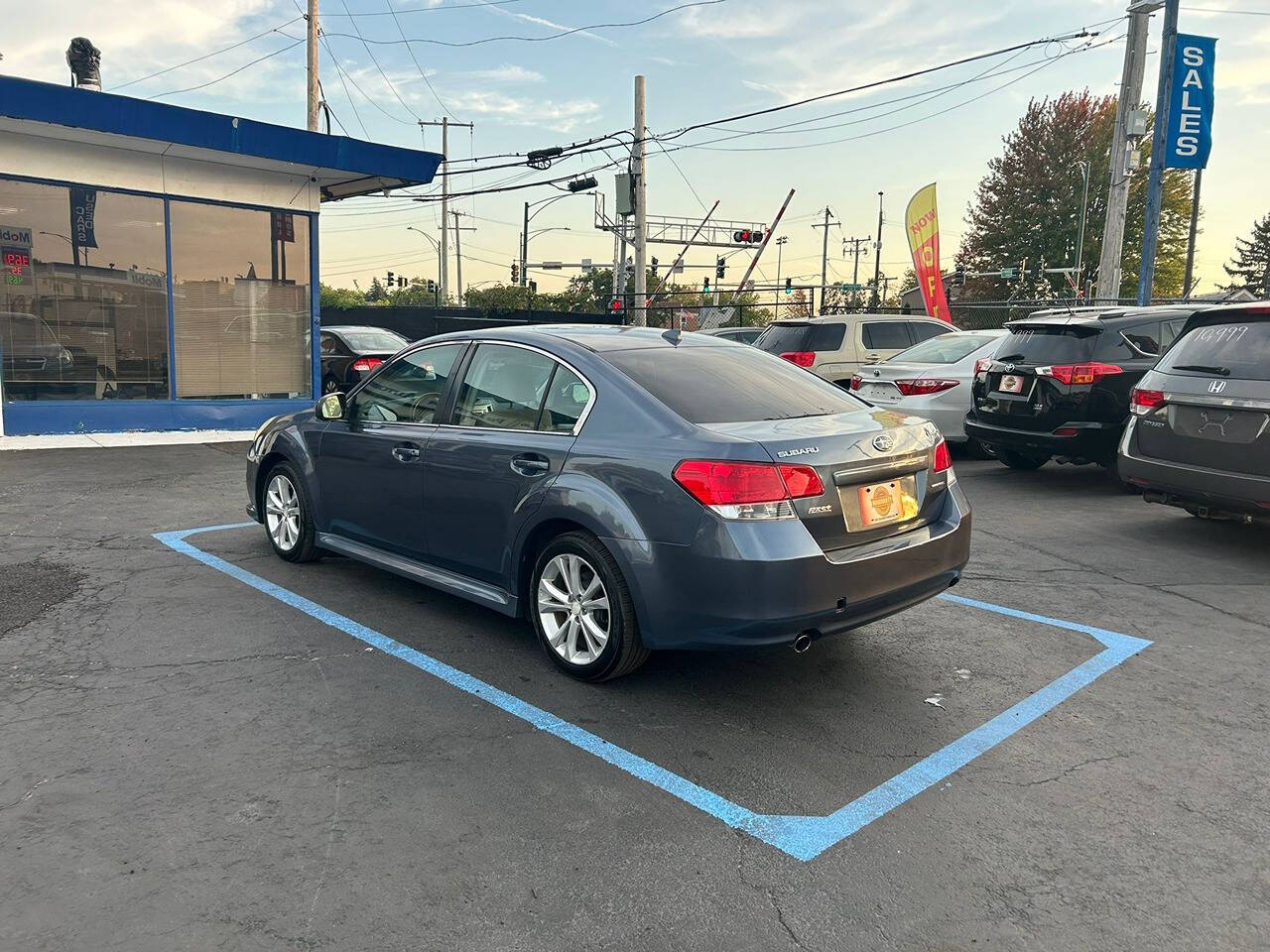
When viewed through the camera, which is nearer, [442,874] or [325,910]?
[325,910]

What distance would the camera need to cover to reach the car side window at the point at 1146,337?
8.55m

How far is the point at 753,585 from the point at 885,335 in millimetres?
10728

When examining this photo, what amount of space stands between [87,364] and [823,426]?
1163cm

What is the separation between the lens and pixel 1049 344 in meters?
8.61

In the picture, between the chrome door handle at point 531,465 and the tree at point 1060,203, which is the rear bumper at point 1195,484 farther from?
the tree at point 1060,203

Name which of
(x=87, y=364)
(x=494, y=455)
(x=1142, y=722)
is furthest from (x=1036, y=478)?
(x=87, y=364)

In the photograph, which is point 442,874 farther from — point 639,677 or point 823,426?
point 823,426

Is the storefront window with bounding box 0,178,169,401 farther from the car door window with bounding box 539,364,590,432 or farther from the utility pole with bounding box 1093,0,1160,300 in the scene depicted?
the utility pole with bounding box 1093,0,1160,300

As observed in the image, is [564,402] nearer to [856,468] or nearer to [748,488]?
[748,488]

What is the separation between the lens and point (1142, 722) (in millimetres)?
3777

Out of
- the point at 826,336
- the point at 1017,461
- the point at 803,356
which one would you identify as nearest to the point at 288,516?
the point at 1017,461

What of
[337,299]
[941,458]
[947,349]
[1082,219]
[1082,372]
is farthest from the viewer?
[337,299]

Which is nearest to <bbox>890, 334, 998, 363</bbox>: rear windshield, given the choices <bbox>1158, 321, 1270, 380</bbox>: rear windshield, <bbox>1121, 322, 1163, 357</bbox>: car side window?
<bbox>1121, 322, 1163, 357</bbox>: car side window

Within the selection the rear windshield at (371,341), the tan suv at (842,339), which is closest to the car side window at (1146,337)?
the tan suv at (842,339)
